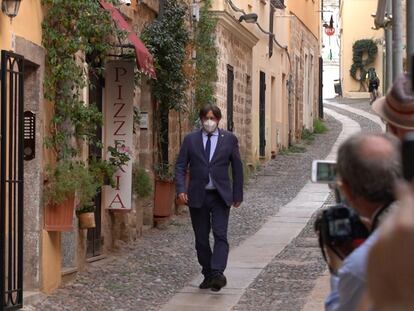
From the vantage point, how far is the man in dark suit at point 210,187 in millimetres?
9312

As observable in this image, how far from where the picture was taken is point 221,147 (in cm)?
949

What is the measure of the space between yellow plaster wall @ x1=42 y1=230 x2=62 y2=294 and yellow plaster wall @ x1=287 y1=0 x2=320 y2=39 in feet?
61.2

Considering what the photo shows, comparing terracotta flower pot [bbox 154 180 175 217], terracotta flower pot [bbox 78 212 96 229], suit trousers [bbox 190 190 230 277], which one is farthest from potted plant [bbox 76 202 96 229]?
terracotta flower pot [bbox 154 180 175 217]

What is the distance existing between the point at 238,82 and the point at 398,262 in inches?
735

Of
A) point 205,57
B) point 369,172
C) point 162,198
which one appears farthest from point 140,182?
point 369,172

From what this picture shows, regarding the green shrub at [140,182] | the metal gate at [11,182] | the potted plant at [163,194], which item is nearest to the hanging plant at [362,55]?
the potted plant at [163,194]

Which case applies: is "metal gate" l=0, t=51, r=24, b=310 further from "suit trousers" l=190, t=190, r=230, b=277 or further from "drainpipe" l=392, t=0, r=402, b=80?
"drainpipe" l=392, t=0, r=402, b=80

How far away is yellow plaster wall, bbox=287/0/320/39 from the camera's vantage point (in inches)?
1107

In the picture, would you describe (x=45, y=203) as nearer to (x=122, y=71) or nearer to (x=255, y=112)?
(x=122, y=71)

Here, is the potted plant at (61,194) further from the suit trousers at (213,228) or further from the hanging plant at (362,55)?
the hanging plant at (362,55)

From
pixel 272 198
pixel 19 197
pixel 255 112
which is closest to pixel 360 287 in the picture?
pixel 19 197

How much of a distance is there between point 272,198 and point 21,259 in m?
9.72

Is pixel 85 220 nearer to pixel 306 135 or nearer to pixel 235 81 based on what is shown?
pixel 235 81

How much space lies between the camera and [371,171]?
9.32 feet
